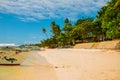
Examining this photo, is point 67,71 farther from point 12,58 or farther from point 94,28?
point 94,28

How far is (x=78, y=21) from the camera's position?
102 meters

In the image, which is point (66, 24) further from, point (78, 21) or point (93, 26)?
point (93, 26)

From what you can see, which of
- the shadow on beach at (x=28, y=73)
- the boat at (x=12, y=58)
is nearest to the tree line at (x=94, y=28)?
the boat at (x=12, y=58)

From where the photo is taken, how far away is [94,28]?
75.2 m

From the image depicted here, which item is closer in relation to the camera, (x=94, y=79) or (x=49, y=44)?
(x=94, y=79)

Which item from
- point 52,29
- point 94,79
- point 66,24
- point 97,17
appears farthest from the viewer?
point 52,29

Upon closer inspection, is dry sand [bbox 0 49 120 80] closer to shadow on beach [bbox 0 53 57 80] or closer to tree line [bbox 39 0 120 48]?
shadow on beach [bbox 0 53 57 80]

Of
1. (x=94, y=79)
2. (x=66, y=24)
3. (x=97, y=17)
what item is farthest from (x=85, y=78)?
(x=66, y=24)

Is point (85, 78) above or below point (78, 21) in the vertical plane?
below

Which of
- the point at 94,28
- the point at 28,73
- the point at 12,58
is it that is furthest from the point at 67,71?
the point at 94,28

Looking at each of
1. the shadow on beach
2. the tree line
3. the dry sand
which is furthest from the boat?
the tree line

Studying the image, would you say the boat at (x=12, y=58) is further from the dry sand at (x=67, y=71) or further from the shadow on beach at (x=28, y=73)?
the dry sand at (x=67, y=71)

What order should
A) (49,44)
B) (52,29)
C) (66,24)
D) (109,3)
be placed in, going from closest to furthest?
1. (109,3)
2. (66,24)
3. (52,29)
4. (49,44)

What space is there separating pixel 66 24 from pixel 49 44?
37.5 meters
